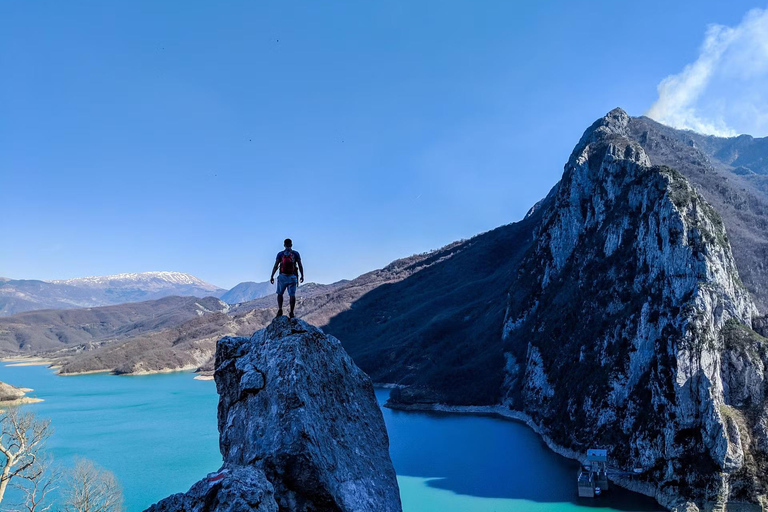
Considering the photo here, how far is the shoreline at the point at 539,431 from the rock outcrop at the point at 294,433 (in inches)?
1705

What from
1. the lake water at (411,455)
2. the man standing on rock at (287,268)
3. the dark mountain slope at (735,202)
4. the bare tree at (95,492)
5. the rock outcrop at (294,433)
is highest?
the dark mountain slope at (735,202)

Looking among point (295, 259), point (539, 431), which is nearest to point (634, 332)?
point (539, 431)

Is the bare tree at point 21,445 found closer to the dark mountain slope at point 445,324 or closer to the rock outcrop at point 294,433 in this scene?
the rock outcrop at point 294,433

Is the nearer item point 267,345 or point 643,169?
point 267,345

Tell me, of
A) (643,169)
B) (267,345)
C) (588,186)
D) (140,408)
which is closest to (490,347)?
(588,186)

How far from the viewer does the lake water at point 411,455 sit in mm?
46781

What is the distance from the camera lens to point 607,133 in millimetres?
104625

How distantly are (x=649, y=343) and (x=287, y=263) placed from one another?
57.4m

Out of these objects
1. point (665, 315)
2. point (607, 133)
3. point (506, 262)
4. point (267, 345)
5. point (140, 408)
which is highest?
point (607, 133)

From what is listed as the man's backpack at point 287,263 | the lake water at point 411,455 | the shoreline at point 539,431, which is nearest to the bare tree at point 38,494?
the lake water at point 411,455

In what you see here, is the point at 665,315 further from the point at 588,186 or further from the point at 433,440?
the point at 588,186

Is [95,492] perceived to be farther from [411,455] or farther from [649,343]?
[649,343]

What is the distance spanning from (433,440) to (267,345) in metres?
65.5

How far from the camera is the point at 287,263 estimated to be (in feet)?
42.7
